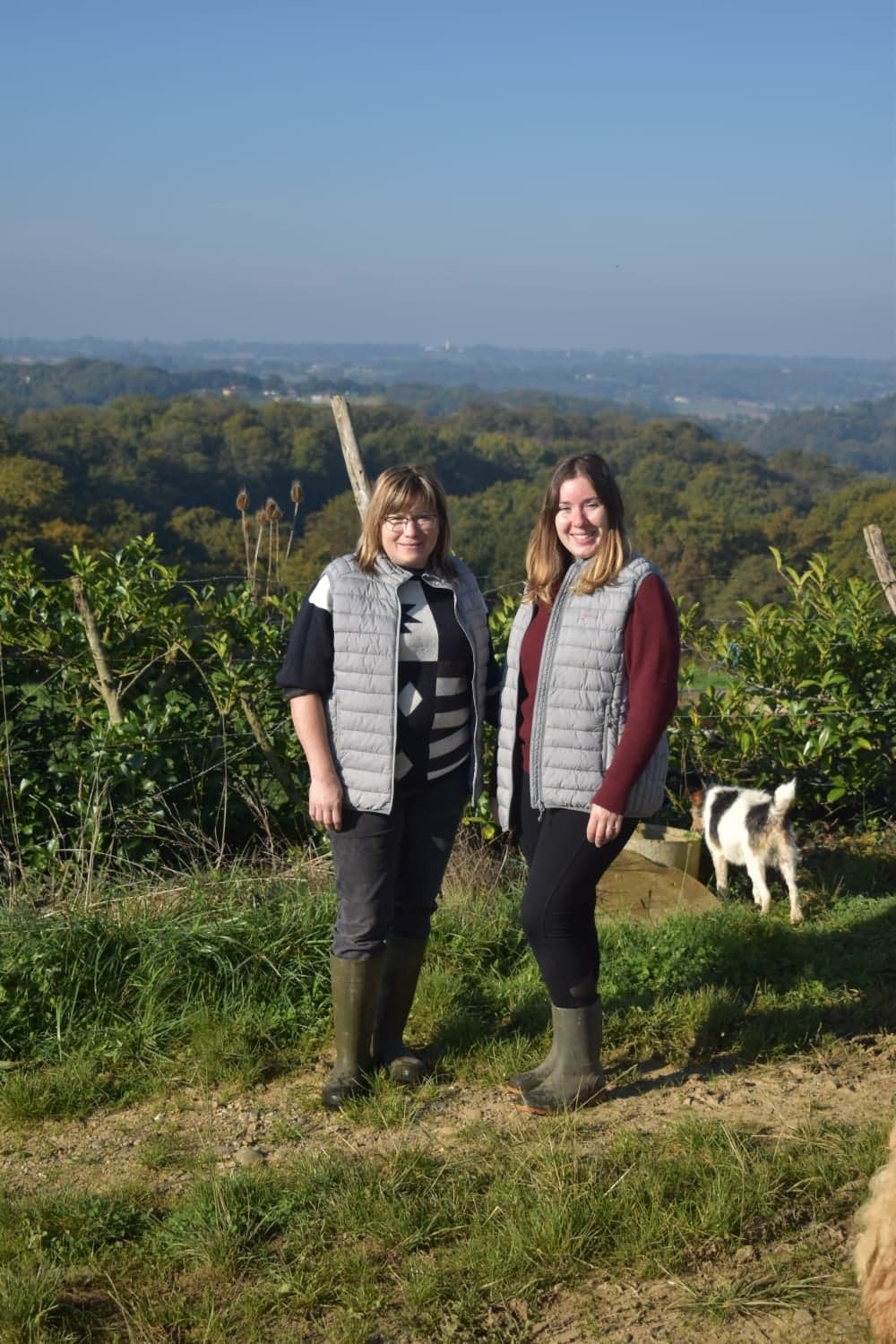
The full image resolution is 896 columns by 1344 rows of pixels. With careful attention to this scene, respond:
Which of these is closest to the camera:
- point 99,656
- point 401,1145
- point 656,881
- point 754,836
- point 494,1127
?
point 401,1145

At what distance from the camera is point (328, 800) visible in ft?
11.6

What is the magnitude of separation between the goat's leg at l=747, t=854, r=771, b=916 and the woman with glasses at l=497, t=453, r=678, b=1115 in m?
1.91

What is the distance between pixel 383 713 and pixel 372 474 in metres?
39.5

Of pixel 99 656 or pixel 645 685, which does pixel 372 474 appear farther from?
pixel 645 685

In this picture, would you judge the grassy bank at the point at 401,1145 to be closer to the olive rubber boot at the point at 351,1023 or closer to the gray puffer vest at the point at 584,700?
the olive rubber boot at the point at 351,1023

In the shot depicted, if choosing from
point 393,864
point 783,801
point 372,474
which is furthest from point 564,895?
point 372,474

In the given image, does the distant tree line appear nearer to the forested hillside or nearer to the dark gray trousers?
the forested hillside

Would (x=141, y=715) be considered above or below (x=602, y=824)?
below

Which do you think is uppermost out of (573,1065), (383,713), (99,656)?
(383,713)

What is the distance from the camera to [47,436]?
51.8 m

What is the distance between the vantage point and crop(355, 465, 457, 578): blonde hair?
138 inches

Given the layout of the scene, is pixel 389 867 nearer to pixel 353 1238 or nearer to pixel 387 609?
pixel 387 609

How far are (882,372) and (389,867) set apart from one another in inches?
8222

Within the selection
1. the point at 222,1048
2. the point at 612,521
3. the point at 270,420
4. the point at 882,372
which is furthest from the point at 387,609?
the point at 882,372
